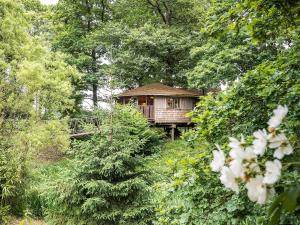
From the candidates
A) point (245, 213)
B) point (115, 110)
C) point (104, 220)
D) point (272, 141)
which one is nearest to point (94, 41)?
point (115, 110)

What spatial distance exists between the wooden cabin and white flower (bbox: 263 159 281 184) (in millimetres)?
19523

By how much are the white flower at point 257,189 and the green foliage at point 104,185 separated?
5723 millimetres

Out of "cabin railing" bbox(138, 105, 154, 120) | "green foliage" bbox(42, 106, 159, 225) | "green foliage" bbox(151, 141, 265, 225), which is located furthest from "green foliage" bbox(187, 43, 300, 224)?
"cabin railing" bbox(138, 105, 154, 120)

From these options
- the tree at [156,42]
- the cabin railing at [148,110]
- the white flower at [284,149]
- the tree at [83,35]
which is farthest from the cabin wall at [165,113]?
the white flower at [284,149]

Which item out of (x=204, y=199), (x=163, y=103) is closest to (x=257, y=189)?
(x=204, y=199)

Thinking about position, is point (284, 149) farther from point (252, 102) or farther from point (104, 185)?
point (104, 185)

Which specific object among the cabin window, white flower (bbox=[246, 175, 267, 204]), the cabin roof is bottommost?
white flower (bbox=[246, 175, 267, 204])

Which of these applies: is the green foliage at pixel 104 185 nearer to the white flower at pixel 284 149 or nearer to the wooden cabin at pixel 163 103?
→ the white flower at pixel 284 149

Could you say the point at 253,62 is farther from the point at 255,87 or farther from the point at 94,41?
the point at 255,87

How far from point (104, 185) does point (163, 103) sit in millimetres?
15112

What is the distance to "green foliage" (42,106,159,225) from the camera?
6.59 meters

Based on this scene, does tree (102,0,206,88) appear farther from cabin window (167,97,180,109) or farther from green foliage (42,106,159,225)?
green foliage (42,106,159,225)

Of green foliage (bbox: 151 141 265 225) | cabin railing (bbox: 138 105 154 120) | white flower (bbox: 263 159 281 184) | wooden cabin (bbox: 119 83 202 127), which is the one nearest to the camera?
white flower (bbox: 263 159 281 184)

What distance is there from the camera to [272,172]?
36.3 inches
